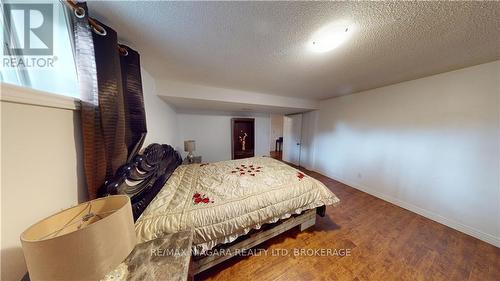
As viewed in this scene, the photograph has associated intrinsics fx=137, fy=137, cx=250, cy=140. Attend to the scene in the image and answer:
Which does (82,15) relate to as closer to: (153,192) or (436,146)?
(153,192)

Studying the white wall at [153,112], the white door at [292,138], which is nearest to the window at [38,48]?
the white wall at [153,112]

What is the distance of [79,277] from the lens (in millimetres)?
499

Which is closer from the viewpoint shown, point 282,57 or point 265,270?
point 265,270

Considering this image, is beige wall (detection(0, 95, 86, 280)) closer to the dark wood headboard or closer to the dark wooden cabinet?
the dark wood headboard

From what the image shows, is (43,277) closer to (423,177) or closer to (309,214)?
(309,214)

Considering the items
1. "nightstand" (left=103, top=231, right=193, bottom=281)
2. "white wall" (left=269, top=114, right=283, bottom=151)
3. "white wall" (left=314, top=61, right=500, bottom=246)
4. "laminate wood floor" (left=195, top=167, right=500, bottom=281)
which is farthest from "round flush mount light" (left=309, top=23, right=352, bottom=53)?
"white wall" (left=269, top=114, right=283, bottom=151)

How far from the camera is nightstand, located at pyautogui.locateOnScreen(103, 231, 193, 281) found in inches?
27.0

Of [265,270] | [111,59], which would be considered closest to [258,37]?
[111,59]

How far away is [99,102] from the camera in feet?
2.98

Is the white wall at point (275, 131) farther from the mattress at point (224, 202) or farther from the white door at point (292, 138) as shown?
the mattress at point (224, 202)

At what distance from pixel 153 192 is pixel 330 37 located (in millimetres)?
2202

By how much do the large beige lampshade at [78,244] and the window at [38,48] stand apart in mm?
721

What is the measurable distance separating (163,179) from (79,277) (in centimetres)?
128

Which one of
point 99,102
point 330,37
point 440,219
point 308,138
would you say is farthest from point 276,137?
point 99,102
